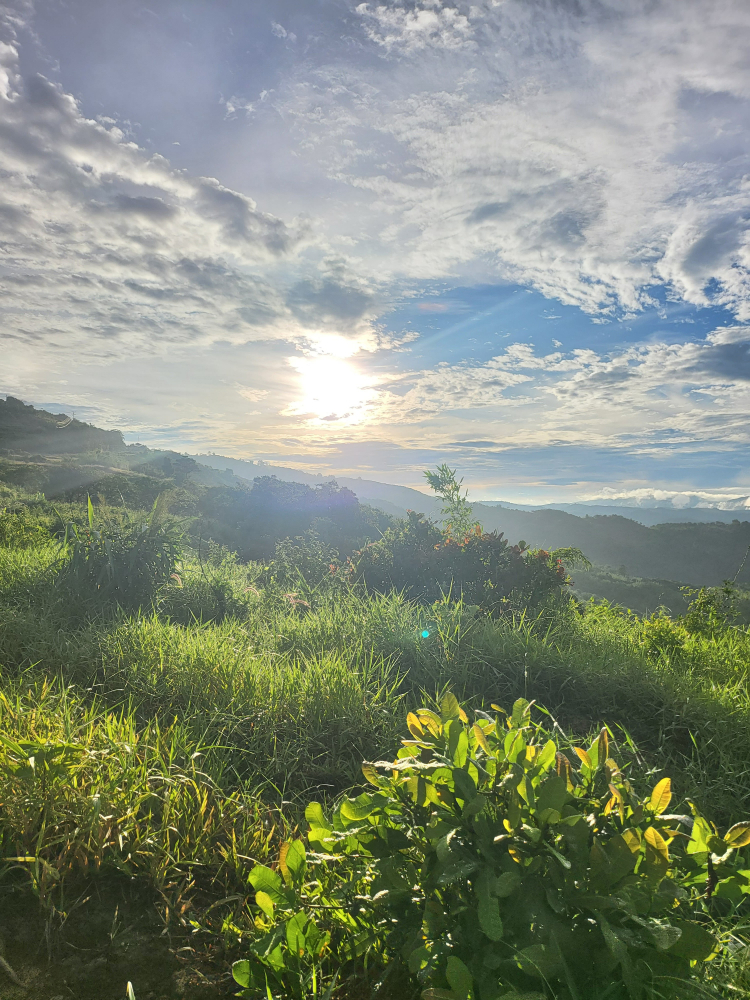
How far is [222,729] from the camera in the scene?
3.31 meters

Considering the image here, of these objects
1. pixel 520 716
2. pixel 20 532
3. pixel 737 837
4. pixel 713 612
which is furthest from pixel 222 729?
pixel 20 532

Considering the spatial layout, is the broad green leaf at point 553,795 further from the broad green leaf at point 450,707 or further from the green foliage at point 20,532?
the green foliage at point 20,532

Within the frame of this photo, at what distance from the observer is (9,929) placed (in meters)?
1.92

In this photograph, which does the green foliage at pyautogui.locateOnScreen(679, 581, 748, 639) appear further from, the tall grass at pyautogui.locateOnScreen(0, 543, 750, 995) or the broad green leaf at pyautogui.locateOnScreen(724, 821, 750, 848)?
the broad green leaf at pyautogui.locateOnScreen(724, 821, 750, 848)

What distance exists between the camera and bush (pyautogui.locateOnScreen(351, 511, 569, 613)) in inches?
Result: 288

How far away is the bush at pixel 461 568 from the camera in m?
7.30

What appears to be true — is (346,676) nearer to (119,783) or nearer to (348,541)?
(119,783)

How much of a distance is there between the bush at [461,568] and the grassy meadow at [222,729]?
0.52 m

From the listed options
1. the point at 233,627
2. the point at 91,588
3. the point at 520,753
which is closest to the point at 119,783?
the point at 520,753

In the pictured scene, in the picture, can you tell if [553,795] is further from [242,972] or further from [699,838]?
[242,972]

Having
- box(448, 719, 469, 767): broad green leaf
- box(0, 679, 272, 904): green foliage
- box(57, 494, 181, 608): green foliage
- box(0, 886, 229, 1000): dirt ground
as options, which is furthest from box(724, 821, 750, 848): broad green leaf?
box(57, 494, 181, 608): green foliage

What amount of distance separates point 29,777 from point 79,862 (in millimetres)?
392

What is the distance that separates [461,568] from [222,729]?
16.1 ft

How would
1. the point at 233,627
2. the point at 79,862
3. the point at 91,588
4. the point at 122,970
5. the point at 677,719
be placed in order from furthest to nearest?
the point at 91,588 → the point at 233,627 → the point at 677,719 → the point at 79,862 → the point at 122,970
